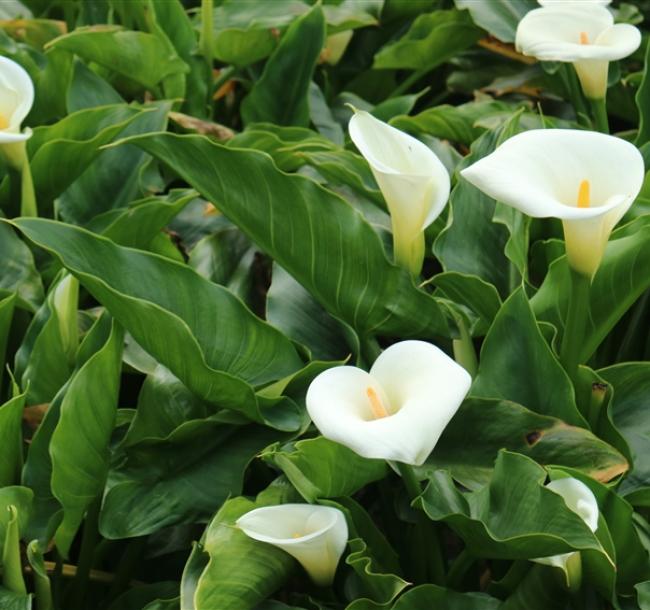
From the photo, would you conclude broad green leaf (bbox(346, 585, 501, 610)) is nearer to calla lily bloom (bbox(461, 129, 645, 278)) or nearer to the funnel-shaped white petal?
calla lily bloom (bbox(461, 129, 645, 278))

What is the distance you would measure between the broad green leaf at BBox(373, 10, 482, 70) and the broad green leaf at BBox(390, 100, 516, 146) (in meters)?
0.17

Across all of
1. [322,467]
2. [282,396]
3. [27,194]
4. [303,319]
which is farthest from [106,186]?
[322,467]

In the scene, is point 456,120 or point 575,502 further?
point 456,120

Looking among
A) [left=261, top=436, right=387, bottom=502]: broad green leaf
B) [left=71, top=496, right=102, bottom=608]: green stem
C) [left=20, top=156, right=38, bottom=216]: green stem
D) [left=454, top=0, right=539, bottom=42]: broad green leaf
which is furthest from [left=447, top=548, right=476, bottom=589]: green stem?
[left=454, top=0, right=539, bottom=42]: broad green leaf

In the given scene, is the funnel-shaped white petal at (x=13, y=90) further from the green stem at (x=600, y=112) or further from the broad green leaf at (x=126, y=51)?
the green stem at (x=600, y=112)

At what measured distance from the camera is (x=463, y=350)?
1.06 metres

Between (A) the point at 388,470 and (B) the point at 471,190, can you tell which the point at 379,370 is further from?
(B) the point at 471,190

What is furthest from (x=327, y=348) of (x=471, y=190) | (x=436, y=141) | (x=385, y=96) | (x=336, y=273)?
(x=385, y=96)

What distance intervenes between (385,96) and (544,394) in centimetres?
95

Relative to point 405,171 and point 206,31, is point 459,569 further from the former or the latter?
point 206,31

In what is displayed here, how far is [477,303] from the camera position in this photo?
3.50 feet

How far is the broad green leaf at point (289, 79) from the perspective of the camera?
1526 mm

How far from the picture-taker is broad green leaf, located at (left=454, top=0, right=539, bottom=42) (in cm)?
159

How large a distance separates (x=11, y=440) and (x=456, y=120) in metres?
0.74
